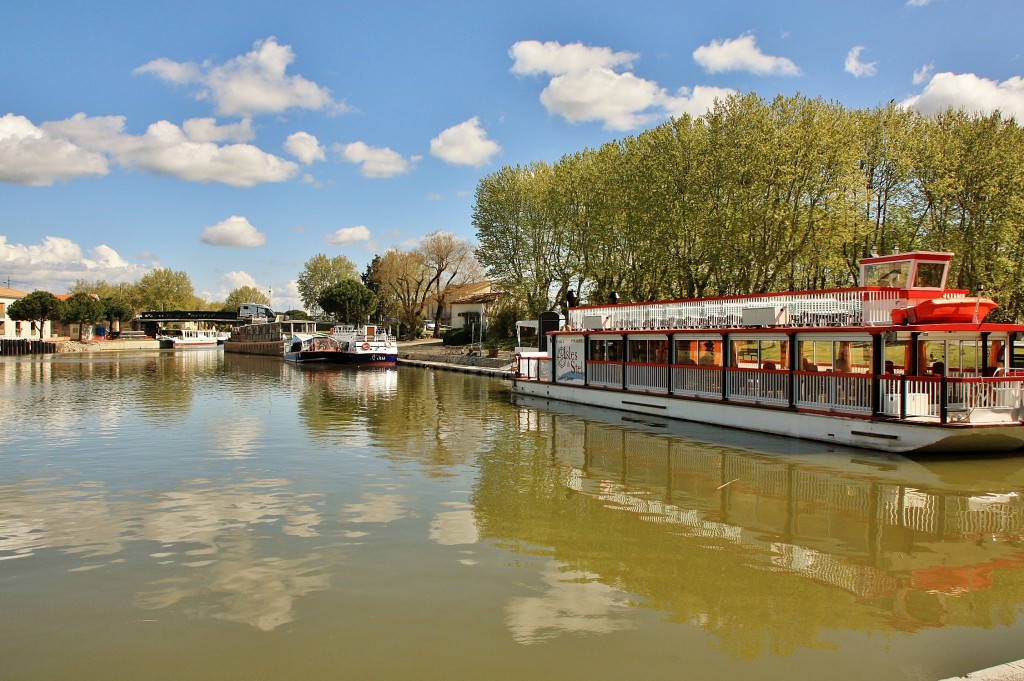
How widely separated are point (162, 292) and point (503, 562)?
537 ft

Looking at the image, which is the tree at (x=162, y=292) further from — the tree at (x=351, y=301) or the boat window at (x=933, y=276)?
the boat window at (x=933, y=276)

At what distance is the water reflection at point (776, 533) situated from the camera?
8.44 meters

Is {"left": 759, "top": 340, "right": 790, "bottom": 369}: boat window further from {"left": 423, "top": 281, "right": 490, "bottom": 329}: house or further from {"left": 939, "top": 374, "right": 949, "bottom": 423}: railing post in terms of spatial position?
{"left": 423, "top": 281, "right": 490, "bottom": 329}: house

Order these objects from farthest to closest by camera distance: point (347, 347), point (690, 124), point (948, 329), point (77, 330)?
point (77, 330)
point (347, 347)
point (690, 124)
point (948, 329)

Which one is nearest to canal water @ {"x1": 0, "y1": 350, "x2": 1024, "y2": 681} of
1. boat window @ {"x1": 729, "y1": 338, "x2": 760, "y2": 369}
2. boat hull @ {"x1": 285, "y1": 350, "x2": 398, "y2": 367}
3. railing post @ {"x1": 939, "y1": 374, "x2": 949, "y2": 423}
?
A: railing post @ {"x1": 939, "y1": 374, "x2": 949, "y2": 423}

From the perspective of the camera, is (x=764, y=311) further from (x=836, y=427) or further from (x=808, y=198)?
(x=808, y=198)

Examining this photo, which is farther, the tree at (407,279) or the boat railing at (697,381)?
the tree at (407,279)

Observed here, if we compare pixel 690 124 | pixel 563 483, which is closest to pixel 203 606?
pixel 563 483

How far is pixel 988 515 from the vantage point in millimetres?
12875

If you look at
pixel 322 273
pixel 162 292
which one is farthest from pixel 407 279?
pixel 162 292

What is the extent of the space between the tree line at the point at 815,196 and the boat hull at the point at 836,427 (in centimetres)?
1508

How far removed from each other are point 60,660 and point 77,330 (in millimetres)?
143224

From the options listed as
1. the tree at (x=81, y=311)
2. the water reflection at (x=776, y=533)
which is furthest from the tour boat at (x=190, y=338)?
the water reflection at (x=776, y=533)

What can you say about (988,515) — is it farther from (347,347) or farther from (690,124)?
(347,347)
